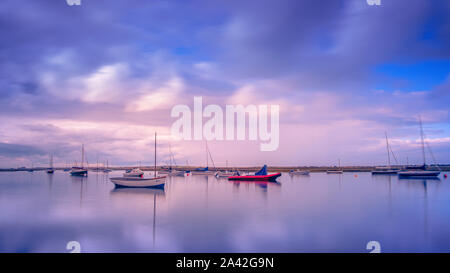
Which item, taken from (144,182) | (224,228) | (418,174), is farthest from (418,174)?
(224,228)

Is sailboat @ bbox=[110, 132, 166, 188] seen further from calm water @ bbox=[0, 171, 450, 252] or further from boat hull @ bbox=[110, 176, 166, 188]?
calm water @ bbox=[0, 171, 450, 252]

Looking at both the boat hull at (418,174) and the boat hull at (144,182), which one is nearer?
the boat hull at (144,182)

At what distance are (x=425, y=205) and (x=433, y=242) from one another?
55.2ft

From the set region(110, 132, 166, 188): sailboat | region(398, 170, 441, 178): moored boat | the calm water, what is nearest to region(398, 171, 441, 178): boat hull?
region(398, 170, 441, 178): moored boat

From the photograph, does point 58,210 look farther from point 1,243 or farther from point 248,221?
point 248,221

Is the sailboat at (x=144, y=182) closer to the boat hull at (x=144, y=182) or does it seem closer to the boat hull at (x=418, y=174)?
the boat hull at (x=144, y=182)

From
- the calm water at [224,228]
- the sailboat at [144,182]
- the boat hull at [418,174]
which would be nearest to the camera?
the calm water at [224,228]

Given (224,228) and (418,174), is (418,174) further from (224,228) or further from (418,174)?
(224,228)

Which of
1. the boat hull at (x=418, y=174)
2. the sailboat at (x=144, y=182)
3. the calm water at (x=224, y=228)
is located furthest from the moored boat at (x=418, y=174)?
the sailboat at (x=144, y=182)

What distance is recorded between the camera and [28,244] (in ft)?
52.1

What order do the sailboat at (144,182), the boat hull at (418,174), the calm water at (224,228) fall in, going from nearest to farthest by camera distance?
the calm water at (224,228), the sailboat at (144,182), the boat hull at (418,174)

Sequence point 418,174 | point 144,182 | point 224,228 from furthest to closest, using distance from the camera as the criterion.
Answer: point 418,174 → point 144,182 → point 224,228

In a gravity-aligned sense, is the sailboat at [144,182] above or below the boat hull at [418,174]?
above
